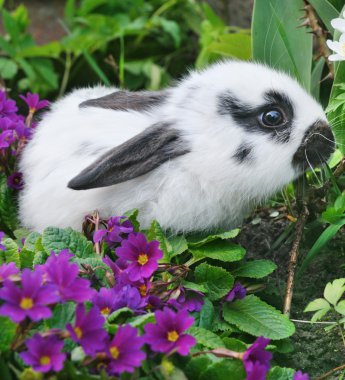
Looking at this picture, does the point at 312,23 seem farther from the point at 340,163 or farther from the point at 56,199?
the point at 56,199

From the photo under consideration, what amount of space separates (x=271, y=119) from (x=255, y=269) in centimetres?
54

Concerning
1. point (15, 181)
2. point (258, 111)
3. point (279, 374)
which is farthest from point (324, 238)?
point (15, 181)

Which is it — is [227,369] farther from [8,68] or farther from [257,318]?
[8,68]

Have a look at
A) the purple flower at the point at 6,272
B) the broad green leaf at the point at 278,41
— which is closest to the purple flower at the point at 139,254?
the purple flower at the point at 6,272

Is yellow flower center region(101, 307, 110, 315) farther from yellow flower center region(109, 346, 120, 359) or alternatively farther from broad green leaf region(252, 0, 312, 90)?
broad green leaf region(252, 0, 312, 90)

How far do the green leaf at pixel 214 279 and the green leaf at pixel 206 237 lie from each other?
4.8 inches

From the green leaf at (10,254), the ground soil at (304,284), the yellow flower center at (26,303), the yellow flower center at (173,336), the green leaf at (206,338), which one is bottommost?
the ground soil at (304,284)

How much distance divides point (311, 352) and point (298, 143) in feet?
2.39

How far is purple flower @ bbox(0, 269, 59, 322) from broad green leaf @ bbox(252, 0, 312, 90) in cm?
179

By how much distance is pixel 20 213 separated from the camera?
120 inches

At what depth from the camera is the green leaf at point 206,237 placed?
2.60 metres

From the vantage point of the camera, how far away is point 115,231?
2.52 meters

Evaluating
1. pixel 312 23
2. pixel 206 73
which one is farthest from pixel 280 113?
pixel 312 23

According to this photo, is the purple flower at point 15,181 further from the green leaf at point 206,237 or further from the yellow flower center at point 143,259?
the yellow flower center at point 143,259
